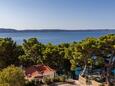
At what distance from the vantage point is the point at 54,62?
48.9m

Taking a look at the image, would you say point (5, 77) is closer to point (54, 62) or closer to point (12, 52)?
point (54, 62)

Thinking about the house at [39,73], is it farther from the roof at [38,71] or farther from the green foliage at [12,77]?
the green foliage at [12,77]

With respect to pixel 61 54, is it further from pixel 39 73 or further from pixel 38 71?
pixel 39 73

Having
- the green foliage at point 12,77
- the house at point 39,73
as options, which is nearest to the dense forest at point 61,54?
the house at point 39,73

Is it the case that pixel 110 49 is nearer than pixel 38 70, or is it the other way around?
pixel 110 49

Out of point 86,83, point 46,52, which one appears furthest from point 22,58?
point 86,83

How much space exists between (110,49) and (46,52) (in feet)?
51.1

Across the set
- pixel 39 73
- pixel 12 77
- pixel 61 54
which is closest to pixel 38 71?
pixel 39 73

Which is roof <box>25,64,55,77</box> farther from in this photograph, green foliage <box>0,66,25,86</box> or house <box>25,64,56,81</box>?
green foliage <box>0,66,25,86</box>

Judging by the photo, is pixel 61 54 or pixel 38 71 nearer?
pixel 38 71

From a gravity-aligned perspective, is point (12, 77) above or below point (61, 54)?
above

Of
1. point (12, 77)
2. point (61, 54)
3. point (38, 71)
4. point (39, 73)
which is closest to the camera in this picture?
point (12, 77)

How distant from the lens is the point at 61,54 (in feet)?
154

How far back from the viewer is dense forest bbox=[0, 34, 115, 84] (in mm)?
33969
